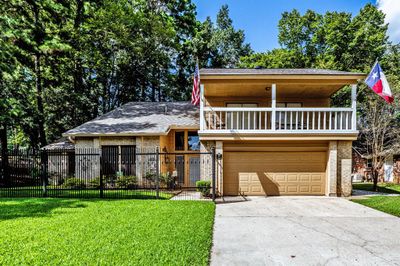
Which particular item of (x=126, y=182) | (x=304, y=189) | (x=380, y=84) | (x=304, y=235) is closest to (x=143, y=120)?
(x=126, y=182)

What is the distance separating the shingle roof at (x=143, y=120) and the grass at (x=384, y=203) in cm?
874

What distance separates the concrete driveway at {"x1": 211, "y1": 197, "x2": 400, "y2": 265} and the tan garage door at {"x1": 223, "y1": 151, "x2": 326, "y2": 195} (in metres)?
2.04

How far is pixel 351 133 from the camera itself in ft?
35.2

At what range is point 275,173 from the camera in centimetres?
1138

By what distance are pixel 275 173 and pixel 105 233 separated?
8.11 m

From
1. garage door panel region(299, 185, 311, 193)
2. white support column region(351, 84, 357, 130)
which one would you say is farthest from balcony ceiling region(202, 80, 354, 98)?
garage door panel region(299, 185, 311, 193)

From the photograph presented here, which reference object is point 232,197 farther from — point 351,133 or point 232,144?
point 351,133

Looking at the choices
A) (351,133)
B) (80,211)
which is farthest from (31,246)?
(351,133)

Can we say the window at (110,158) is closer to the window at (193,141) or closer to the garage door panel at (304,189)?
the window at (193,141)

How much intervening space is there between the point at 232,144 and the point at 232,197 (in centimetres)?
242

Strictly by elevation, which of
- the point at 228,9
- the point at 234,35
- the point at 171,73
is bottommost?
the point at 171,73

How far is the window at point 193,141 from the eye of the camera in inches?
565

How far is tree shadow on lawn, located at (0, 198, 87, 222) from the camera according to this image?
7.54 meters

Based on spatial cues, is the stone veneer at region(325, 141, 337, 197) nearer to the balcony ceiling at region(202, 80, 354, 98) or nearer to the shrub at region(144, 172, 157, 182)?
the balcony ceiling at region(202, 80, 354, 98)
